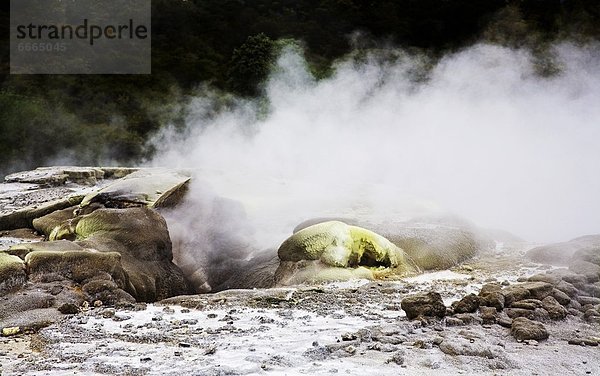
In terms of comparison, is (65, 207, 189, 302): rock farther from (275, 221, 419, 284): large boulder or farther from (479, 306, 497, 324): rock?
(479, 306, 497, 324): rock

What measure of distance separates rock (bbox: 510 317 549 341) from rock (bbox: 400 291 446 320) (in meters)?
0.67

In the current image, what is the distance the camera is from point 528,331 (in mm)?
4992

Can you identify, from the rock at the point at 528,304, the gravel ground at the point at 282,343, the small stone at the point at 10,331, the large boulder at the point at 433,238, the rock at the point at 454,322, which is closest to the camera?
the gravel ground at the point at 282,343

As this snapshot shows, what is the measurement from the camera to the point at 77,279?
255 inches

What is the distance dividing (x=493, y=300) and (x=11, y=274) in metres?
5.16

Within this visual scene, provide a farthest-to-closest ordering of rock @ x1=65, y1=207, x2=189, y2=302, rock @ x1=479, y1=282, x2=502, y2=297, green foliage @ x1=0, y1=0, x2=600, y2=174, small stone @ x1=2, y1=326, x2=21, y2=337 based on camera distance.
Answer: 1. green foliage @ x1=0, y1=0, x2=600, y2=174
2. rock @ x1=65, y1=207, x2=189, y2=302
3. rock @ x1=479, y1=282, x2=502, y2=297
4. small stone @ x1=2, y1=326, x2=21, y2=337

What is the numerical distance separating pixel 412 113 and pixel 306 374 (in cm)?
1515

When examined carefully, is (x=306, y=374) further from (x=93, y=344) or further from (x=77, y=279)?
(x=77, y=279)

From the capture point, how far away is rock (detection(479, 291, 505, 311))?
5.64m

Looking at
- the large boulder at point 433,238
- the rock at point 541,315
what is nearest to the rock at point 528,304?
the rock at point 541,315

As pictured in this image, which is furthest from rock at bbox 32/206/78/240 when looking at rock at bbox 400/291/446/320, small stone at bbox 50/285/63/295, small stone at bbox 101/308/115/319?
rock at bbox 400/291/446/320

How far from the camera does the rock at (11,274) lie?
605 cm

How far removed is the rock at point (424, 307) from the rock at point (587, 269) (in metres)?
2.44

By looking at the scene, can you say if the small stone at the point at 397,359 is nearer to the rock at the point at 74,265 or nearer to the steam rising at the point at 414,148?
the rock at the point at 74,265
